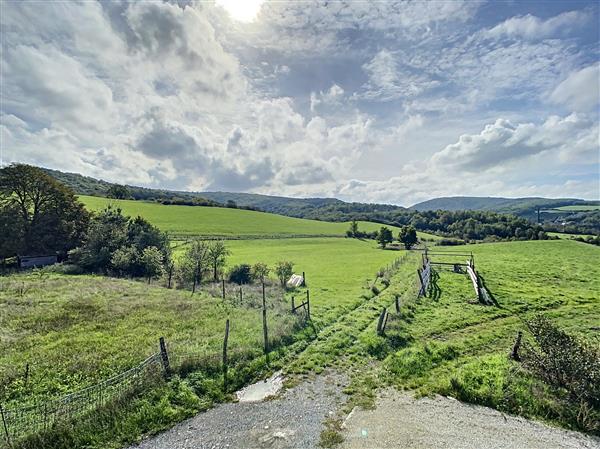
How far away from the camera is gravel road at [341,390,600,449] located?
8.45 m

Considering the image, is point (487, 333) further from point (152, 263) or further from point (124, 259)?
point (124, 259)

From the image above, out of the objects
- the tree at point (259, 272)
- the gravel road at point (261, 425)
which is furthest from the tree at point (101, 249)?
the gravel road at point (261, 425)

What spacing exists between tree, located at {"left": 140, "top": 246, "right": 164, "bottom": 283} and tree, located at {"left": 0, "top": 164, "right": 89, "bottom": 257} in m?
13.6

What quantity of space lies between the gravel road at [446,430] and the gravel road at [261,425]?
110cm

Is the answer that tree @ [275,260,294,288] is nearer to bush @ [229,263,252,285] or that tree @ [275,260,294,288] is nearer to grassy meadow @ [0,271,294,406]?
bush @ [229,263,252,285]

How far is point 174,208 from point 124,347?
93630 mm

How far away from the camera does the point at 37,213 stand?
41.9m

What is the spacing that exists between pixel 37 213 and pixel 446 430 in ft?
167

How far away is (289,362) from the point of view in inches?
563

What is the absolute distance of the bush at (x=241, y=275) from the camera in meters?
36.9

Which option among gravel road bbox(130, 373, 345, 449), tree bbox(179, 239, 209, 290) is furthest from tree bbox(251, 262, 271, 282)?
gravel road bbox(130, 373, 345, 449)

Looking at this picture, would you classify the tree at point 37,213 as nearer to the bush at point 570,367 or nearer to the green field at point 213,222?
the green field at point 213,222

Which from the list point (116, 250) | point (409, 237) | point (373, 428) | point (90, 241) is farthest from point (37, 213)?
point (409, 237)

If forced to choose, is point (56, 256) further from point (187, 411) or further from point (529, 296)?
point (529, 296)
